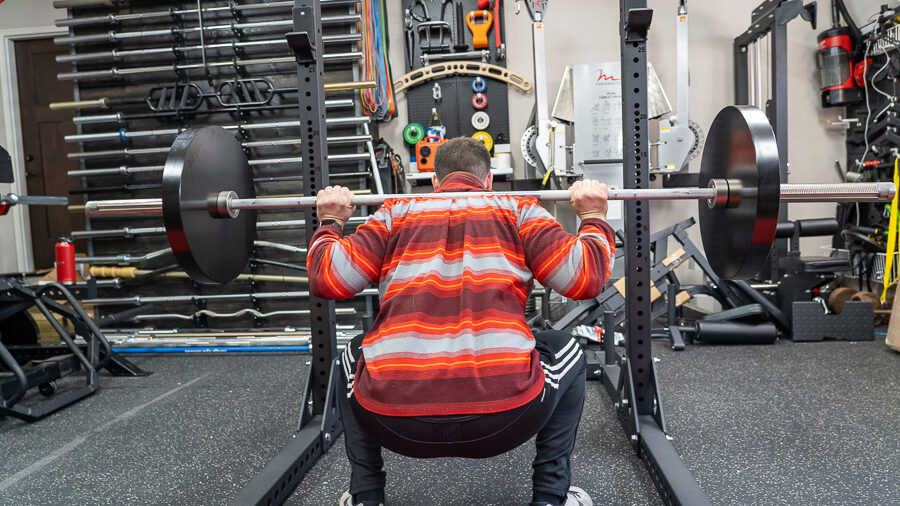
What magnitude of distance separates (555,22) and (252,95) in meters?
2.51

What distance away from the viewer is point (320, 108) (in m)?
2.03

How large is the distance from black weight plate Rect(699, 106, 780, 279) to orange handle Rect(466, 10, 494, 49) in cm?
294

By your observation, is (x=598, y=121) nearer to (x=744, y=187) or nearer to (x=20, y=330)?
(x=744, y=187)

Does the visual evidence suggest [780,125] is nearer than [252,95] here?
Result: Yes

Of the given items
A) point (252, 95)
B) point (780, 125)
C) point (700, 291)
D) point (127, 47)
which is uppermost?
point (127, 47)

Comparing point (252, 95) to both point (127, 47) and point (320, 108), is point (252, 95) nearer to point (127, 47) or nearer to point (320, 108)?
point (127, 47)

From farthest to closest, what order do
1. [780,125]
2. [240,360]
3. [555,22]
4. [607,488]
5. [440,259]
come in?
[555,22] → [780,125] → [240,360] → [607,488] → [440,259]

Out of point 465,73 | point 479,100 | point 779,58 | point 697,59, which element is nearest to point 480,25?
point 465,73

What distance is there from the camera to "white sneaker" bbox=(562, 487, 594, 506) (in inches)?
57.6

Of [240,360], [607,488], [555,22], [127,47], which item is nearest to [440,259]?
[607,488]

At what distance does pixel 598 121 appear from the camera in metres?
3.96

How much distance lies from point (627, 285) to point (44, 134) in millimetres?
5260

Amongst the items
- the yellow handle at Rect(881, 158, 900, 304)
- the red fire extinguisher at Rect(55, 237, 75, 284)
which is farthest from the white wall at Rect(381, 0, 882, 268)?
the red fire extinguisher at Rect(55, 237, 75, 284)

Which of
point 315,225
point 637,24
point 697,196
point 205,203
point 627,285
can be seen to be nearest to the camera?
point 697,196
